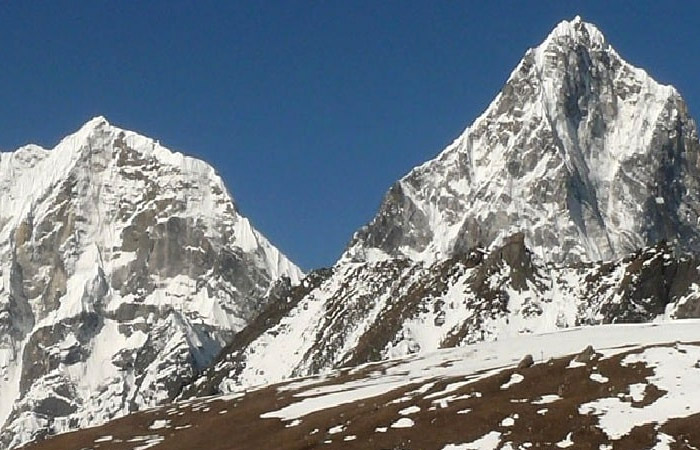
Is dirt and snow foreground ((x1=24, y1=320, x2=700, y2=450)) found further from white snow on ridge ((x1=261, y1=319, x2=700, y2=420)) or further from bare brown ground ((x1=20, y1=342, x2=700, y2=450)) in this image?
white snow on ridge ((x1=261, y1=319, x2=700, y2=420))

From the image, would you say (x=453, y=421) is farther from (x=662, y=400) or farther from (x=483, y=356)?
(x=483, y=356)

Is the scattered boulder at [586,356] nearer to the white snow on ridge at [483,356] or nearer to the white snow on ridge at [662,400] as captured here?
the white snow on ridge at [483,356]

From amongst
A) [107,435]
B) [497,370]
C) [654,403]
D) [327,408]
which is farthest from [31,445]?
[654,403]

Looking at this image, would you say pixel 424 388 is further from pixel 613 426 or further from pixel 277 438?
pixel 613 426

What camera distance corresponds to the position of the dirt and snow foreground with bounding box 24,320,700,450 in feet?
277

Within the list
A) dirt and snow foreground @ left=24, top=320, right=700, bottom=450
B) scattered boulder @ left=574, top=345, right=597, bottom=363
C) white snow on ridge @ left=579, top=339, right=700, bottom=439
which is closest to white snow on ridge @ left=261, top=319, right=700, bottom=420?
dirt and snow foreground @ left=24, top=320, right=700, bottom=450

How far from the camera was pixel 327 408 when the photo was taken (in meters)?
112

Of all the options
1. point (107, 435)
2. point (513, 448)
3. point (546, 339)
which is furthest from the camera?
point (546, 339)

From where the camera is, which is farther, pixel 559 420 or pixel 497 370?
pixel 497 370

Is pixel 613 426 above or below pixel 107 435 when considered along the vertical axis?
below

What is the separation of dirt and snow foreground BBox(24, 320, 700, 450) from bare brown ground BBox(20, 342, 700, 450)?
0.14 meters

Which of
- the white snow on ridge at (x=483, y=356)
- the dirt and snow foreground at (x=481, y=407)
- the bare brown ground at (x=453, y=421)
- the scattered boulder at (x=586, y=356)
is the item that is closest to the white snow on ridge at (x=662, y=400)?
the dirt and snow foreground at (x=481, y=407)

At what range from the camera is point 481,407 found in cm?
9550

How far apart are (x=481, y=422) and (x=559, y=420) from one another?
5755 mm
